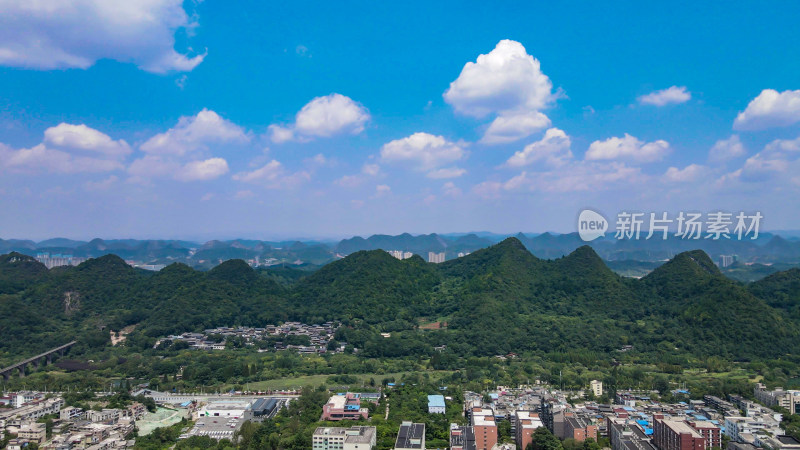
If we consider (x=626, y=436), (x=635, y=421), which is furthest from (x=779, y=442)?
(x=626, y=436)

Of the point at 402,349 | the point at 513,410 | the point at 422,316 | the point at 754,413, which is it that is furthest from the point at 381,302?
the point at 754,413

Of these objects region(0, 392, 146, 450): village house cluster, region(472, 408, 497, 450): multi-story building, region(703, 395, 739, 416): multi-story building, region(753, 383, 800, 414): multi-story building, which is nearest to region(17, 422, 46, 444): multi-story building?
region(0, 392, 146, 450): village house cluster

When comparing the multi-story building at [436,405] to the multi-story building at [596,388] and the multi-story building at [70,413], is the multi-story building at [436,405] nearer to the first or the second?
the multi-story building at [596,388]

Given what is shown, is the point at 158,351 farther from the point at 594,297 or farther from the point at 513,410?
the point at 594,297

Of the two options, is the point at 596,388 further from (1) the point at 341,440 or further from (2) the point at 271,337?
(2) the point at 271,337

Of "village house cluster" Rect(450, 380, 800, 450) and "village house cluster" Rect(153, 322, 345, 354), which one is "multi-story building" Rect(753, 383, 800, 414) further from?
"village house cluster" Rect(153, 322, 345, 354)
